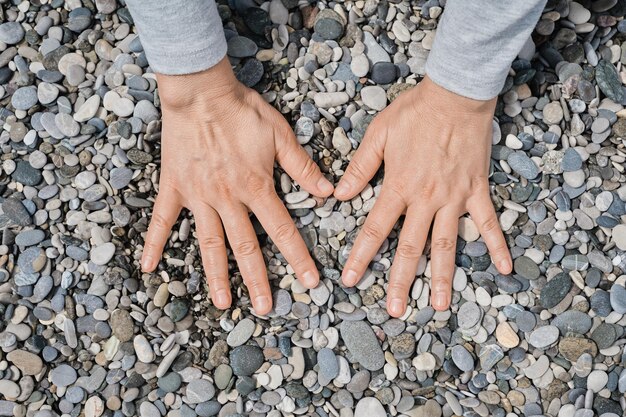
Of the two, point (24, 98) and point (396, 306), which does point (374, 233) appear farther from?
point (24, 98)

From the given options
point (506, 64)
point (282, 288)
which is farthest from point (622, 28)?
point (282, 288)

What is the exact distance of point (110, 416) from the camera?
2.15 m

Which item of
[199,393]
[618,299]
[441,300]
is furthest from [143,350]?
[618,299]

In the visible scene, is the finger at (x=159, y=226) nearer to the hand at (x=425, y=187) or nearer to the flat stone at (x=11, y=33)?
the hand at (x=425, y=187)

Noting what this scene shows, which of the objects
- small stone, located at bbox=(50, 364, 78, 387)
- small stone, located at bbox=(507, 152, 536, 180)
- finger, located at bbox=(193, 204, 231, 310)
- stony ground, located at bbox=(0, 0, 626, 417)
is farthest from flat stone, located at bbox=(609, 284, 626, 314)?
small stone, located at bbox=(50, 364, 78, 387)

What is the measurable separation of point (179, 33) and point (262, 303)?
2.78ft

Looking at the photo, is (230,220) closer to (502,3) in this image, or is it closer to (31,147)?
(31,147)

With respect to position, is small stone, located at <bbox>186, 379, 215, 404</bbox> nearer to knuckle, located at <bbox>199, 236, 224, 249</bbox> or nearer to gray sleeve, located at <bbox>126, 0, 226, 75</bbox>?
knuckle, located at <bbox>199, 236, 224, 249</bbox>

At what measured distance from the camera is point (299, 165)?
A: 221 cm

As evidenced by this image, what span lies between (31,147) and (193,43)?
31.5 inches

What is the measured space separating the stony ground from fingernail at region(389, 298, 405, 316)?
44mm

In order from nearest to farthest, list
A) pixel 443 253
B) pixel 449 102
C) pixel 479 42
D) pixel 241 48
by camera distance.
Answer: pixel 479 42 < pixel 449 102 < pixel 443 253 < pixel 241 48

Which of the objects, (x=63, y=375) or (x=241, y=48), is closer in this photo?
(x=63, y=375)

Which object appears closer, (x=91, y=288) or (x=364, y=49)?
(x=91, y=288)
